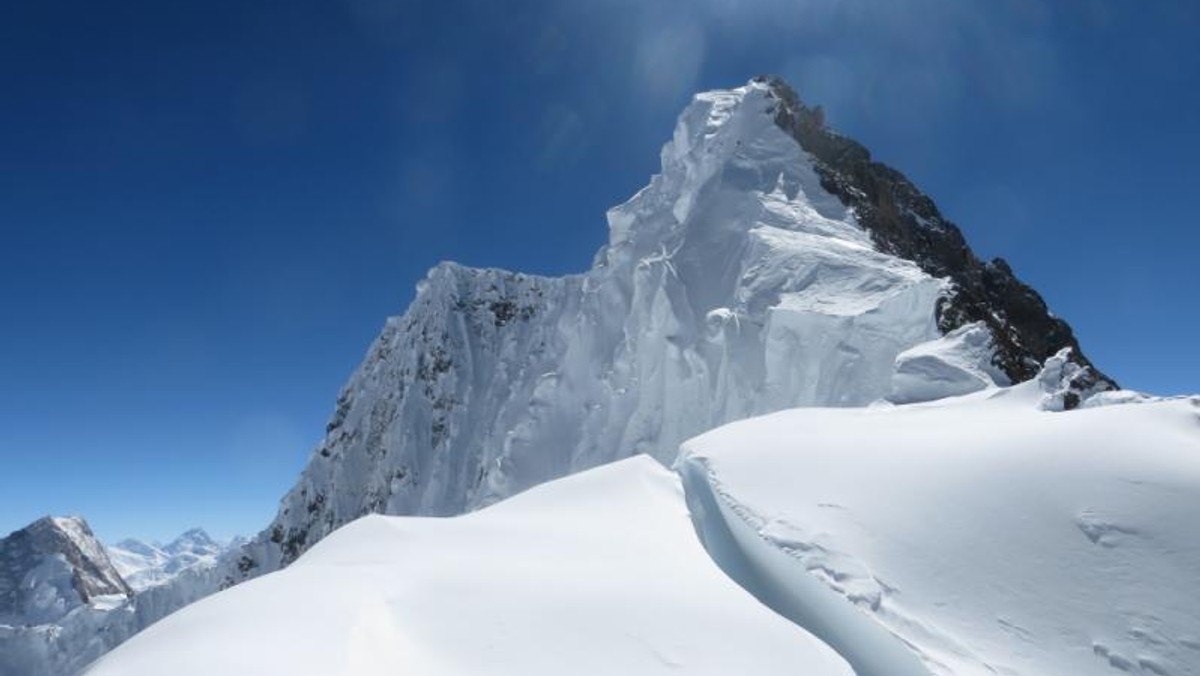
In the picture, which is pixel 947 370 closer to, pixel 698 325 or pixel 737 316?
pixel 737 316

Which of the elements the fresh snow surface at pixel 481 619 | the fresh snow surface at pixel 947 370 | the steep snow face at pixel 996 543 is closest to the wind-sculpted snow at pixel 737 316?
the fresh snow surface at pixel 947 370

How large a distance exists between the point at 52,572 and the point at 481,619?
147324 millimetres

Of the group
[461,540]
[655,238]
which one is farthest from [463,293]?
[461,540]

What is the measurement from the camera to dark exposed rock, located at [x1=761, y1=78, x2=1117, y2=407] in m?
28.1

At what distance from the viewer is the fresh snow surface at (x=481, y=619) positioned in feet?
15.6

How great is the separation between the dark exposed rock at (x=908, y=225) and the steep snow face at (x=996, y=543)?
18271 millimetres

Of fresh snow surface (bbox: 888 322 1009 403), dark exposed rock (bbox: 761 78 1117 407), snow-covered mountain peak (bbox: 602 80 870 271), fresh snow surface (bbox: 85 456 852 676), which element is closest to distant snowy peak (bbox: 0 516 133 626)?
snow-covered mountain peak (bbox: 602 80 870 271)

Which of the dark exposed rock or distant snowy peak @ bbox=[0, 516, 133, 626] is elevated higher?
the dark exposed rock

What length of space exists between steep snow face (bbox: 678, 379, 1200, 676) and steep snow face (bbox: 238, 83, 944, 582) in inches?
445

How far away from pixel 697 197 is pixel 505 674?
2753 cm

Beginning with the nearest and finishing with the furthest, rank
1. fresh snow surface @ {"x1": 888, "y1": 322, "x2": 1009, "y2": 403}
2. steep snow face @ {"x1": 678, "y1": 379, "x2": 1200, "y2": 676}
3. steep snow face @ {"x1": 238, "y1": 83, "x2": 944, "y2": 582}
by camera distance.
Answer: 1. steep snow face @ {"x1": 678, "y1": 379, "x2": 1200, "y2": 676}
2. fresh snow surface @ {"x1": 888, "y1": 322, "x2": 1009, "y2": 403}
3. steep snow face @ {"x1": 238, "y1": 83, "x2": 944, "y2": 582}

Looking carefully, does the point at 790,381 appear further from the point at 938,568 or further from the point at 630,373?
the point at 938,568

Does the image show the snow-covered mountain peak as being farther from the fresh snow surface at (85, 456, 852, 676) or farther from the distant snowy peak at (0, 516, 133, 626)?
the distant snowy peak at (0, 516, 133, 626)

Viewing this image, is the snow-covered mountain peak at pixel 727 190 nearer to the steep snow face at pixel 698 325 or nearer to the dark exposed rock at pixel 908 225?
the steep snow face at pixel 698 325
